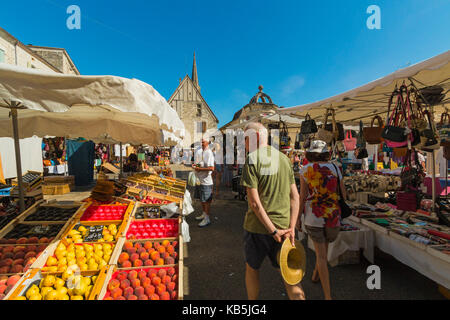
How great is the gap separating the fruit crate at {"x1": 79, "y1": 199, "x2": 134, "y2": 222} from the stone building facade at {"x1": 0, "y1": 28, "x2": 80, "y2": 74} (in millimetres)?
8640

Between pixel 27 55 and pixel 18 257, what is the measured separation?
1770cm

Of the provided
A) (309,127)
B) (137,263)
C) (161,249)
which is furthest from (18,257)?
(309,127)

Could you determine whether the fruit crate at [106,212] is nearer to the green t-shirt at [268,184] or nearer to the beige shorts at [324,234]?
the green t-shirt at [268,184]

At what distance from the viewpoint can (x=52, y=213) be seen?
3336 millimetres

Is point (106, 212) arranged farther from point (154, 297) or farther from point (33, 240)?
point (154, 297)

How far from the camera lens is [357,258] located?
3.22 meters

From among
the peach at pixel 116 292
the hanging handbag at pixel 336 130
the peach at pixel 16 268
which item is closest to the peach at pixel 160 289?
the peach at pixel 116 292

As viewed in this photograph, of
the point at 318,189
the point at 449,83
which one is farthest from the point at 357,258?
→ the point at 449,83

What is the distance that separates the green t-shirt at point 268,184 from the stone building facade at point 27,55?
1094 cm

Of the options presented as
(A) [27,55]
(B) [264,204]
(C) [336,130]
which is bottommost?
(B) [264,204]
